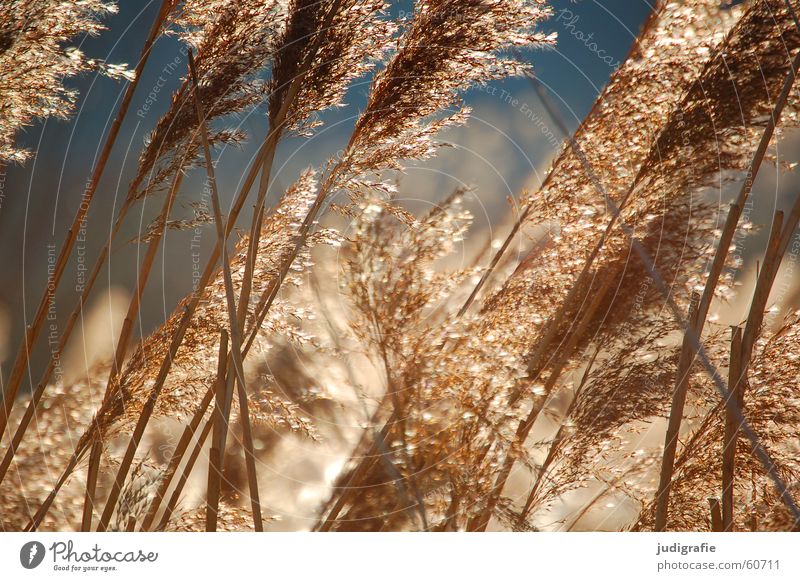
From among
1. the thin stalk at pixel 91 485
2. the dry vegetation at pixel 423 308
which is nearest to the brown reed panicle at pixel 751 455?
the dry vegetation at pixel 423 308

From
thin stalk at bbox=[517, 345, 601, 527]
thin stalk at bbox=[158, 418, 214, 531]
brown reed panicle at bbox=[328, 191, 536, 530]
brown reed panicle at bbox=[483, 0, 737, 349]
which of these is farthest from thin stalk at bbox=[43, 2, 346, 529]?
thin stalk at bbox=[517, 345, 601, 527]

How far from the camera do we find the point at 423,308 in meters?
1.42

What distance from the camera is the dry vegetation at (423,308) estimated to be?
135cm

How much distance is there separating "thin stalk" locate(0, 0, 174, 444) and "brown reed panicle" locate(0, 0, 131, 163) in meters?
0.07

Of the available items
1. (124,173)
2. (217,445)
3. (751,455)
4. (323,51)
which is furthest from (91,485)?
(751,455)

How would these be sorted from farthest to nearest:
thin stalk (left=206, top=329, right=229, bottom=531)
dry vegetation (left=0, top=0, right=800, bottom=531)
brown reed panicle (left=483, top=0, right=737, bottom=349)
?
brown reed panicle (left=483, top=0, right=737, bottom=349) → dry vegetation (left=0, top=0, right=800, bottom=531) → thin stalk (left=206, top=329, right=229, bottom=531)

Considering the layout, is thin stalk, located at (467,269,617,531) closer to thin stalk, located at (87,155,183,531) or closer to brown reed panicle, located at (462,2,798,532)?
brown reed panicle, located at (462,2,798,532)

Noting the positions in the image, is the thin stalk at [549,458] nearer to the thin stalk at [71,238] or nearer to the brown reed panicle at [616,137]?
the brown reed panicle at [616,137]

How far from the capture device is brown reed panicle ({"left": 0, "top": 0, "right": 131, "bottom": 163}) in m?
1.30

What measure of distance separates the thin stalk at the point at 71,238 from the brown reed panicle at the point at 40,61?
0.24ft

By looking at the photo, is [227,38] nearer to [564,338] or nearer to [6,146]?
[6,146]

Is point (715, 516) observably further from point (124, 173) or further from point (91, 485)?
point (124, 173)

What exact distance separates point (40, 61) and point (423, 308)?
1.15 m
